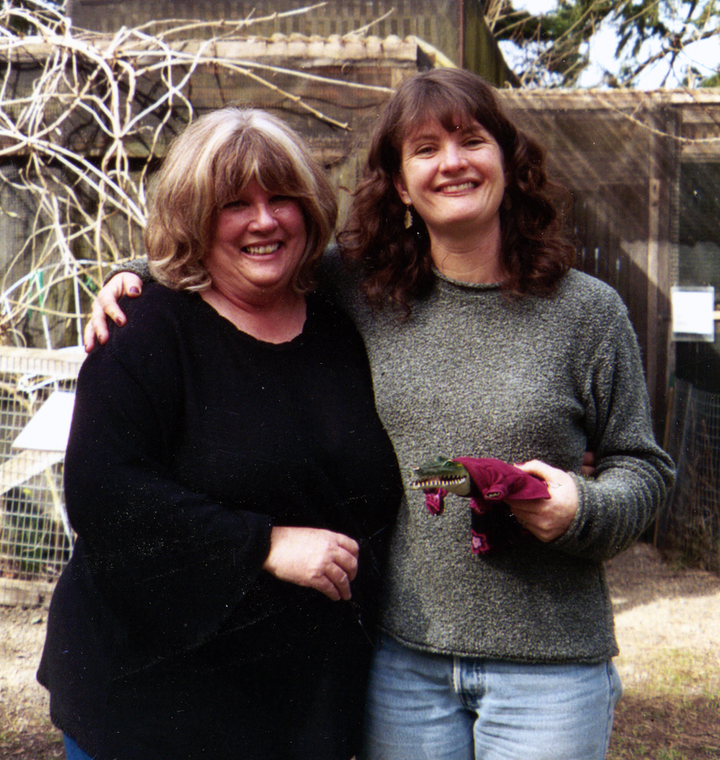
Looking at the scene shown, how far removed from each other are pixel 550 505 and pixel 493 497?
14 centimetres

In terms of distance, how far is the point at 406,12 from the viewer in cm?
427

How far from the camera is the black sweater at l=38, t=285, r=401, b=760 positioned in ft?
4.59

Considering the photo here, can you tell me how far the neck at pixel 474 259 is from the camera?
5.25 feet

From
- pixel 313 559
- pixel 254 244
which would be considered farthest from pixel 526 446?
pixel 254 244

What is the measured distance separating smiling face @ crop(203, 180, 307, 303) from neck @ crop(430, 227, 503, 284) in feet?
1.06

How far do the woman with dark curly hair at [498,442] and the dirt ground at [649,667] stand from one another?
5.58ft

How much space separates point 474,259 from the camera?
1603 mm

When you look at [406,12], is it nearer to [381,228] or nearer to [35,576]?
[381,228]

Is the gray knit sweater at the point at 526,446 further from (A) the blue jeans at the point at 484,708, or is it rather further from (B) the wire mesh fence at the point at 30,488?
(B) the wire mesh fence at the point at 30,488

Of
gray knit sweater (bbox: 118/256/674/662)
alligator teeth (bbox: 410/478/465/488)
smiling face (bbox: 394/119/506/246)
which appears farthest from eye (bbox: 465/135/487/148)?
alligator teeth (bbox: 410/478/465/488)

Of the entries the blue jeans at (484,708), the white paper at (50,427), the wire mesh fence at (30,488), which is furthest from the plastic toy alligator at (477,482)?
the wire mesh fence at (30,488)

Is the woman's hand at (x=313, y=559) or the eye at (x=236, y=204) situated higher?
the eye at (x=236, y=204)

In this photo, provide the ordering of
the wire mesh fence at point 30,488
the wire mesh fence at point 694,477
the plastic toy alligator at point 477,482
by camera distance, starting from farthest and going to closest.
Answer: the wire mesh fence at point 694,477, the wire mesh fence at point 30,488, the plastic toy alligator at point 477,482

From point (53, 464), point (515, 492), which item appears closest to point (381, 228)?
point (515, 492)
